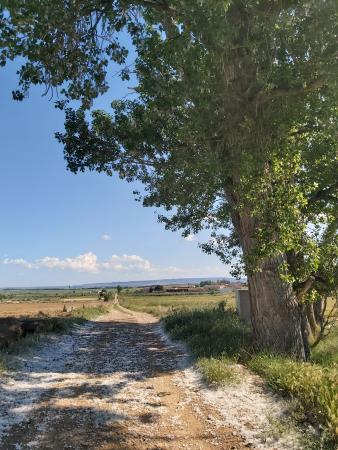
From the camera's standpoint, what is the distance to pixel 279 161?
958 centimetres

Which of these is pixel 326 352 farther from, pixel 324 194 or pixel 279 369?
pixel 279 369

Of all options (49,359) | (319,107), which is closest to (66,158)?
(49,359)

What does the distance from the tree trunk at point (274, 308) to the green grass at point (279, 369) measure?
0.62 meters

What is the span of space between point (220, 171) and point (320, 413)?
5.43 meters

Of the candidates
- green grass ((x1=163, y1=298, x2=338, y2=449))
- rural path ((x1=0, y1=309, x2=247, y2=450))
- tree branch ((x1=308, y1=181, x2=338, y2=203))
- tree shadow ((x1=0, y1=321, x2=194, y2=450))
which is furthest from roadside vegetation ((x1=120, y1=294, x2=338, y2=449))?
tree branch ((x1=308, y1=181, x2=338, y2=203))

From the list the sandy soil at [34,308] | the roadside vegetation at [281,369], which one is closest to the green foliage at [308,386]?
the roadside vegetation at [281,369]

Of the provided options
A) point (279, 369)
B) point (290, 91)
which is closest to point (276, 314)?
point (279, 369)

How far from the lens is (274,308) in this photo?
1149 centimetres

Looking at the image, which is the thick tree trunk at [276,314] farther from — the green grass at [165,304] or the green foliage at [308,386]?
the green grass at [165,304]

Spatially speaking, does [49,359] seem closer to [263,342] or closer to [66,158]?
[263,342]

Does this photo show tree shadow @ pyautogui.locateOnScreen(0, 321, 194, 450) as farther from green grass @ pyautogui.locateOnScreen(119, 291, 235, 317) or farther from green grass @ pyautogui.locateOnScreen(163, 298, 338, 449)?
green grass @ pyautogui.locateOnScreen(119, 291, 235, 317)

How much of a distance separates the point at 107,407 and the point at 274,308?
17.9ft

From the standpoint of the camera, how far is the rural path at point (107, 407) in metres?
6.30

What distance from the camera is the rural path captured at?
630 cm
